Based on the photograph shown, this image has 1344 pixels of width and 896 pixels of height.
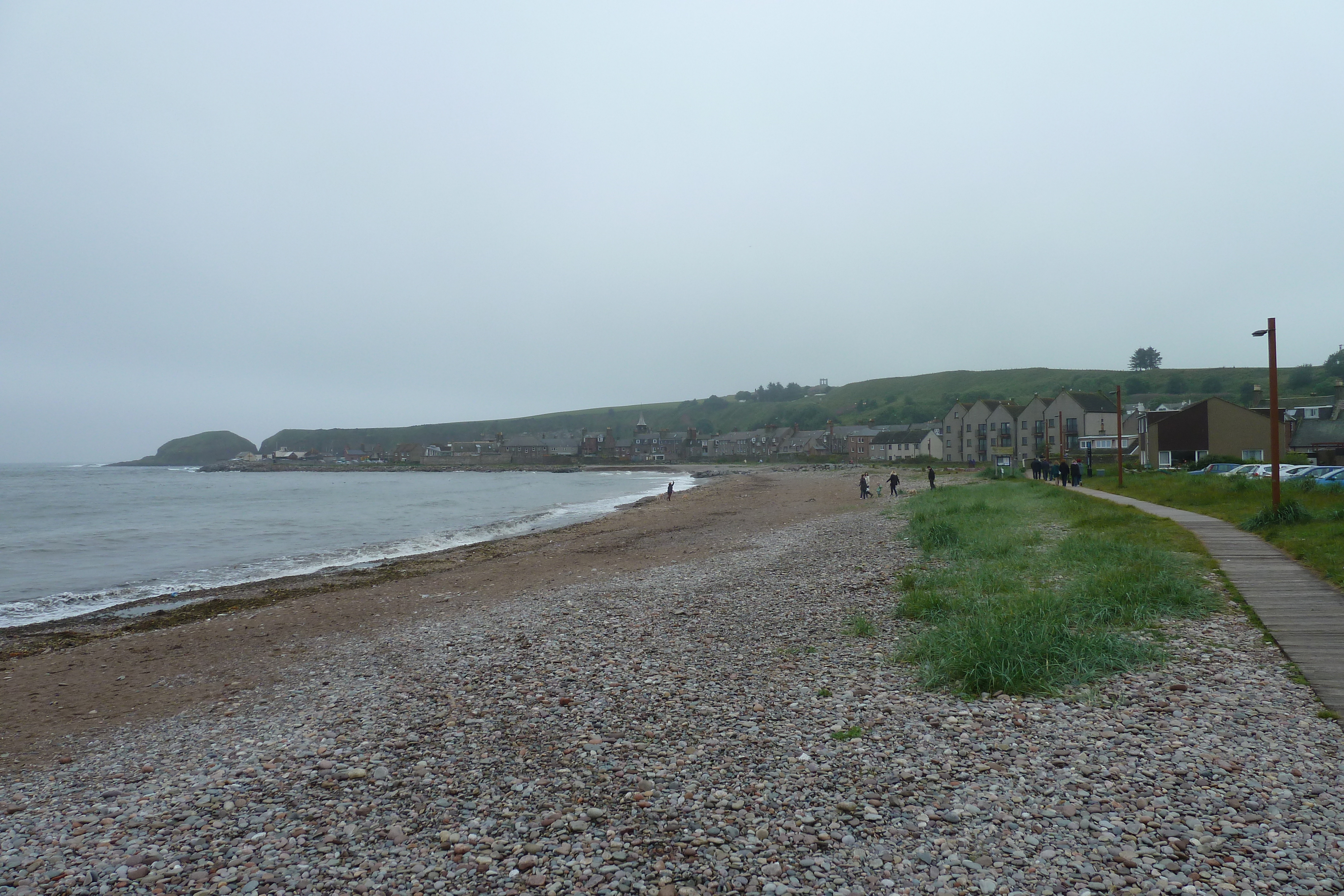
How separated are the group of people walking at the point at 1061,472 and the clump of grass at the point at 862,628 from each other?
29.7 meters

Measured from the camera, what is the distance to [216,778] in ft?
22.5

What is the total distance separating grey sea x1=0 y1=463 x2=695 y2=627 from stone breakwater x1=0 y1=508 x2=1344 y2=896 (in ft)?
48.9

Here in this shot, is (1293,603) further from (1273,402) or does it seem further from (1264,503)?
(1264,503)

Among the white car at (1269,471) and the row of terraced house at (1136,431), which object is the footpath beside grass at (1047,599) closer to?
the row of terraced house at (1136,431)

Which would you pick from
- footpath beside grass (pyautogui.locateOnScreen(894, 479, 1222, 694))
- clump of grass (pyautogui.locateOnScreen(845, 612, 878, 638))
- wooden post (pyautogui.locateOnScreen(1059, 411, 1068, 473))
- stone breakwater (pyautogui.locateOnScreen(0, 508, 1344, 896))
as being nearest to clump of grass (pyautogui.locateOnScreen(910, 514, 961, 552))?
footpath beside grass (pyautogui.locateOnScreen(894, 479, 1222, 694))

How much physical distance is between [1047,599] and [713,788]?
6.90m

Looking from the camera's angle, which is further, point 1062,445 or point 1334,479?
point 1062,445

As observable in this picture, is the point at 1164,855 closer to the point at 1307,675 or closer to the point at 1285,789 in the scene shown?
the point at 1285,789

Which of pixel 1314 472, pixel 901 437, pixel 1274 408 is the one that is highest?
pixel 1274 408

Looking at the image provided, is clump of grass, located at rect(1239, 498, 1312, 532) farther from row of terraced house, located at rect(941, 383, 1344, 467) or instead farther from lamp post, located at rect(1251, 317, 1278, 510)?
row of terraced house, located at rect(941, 383, 1344, 467)

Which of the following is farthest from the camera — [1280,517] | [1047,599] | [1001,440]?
[1001,440]

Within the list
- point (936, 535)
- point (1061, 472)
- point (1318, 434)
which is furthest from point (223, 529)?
point (1318, 434)

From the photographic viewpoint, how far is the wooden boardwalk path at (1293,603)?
709 centimetres

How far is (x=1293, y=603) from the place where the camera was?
9430 millimetres
